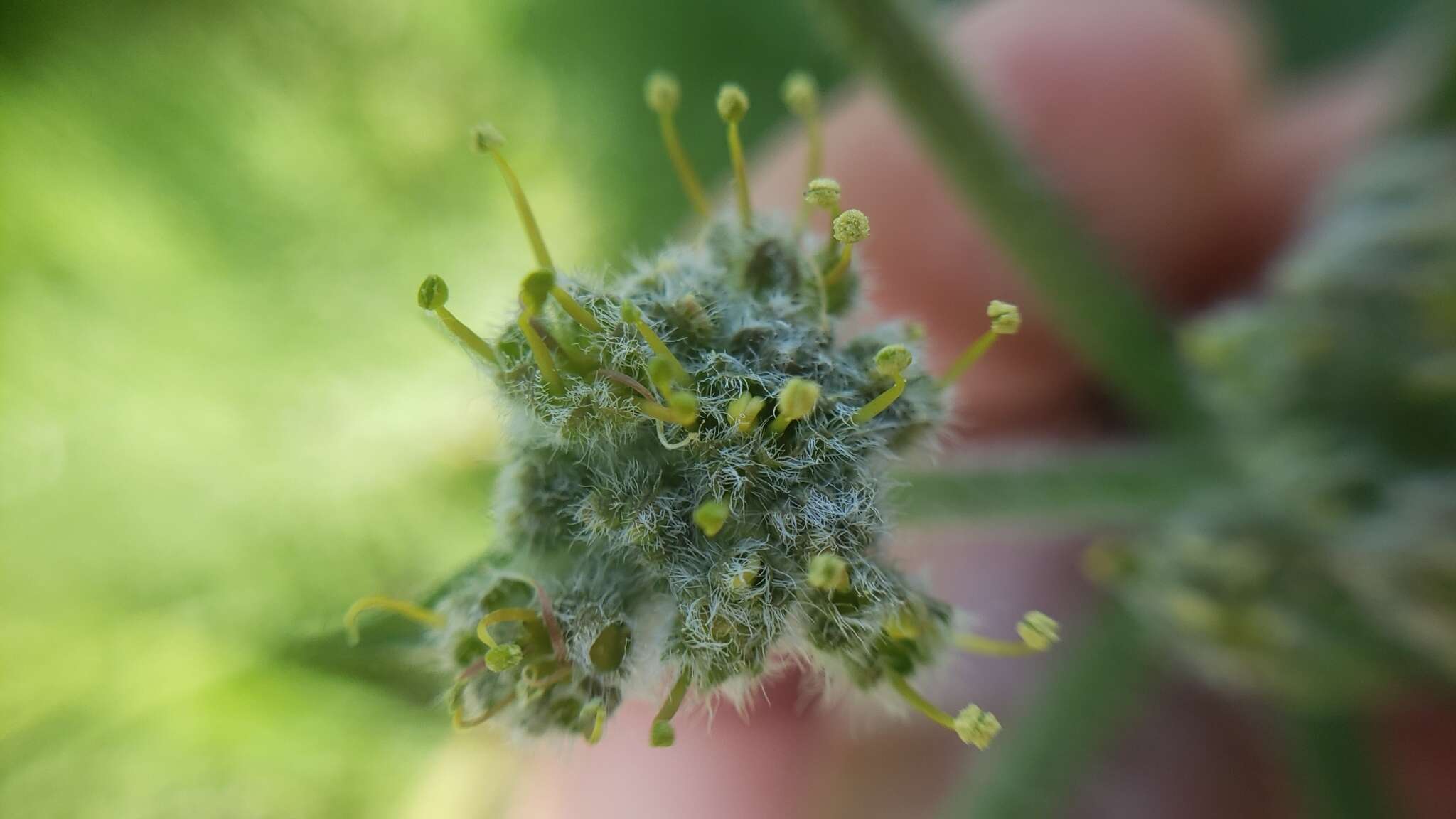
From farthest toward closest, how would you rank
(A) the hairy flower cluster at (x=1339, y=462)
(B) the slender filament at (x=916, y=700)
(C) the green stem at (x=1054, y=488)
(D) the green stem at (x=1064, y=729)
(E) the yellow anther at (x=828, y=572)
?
(D) the green stem at (x=1064, y=729), (A) the hairy flower cluster at (x=1339, y=462), (C) the green stem at (x=1054, y=488), (B) the slender filament at (x=916, y=700), (E) the yellow anther at (x=828, y=572)

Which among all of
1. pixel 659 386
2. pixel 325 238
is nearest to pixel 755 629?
pixel 659 386

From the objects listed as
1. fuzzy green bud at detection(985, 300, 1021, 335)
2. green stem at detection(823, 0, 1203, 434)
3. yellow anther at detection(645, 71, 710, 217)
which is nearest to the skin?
green stem at detection(823, 0, 1203, 434)

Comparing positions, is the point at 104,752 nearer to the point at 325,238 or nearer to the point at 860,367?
the point at 325,238

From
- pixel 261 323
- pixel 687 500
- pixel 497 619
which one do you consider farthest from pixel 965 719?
pixel 261 323

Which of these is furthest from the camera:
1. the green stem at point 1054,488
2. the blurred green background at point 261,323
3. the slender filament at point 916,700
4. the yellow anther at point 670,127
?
the blurred green background at point 261,323

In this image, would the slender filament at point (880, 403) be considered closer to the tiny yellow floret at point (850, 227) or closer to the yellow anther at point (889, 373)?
the yellow anther at point (889, 373)

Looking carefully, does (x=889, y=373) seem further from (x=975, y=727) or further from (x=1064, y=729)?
(x=1064, y=729)

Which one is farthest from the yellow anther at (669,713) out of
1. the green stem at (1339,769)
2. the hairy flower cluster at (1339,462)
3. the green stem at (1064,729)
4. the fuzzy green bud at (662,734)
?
the green stem at (1339,769)
